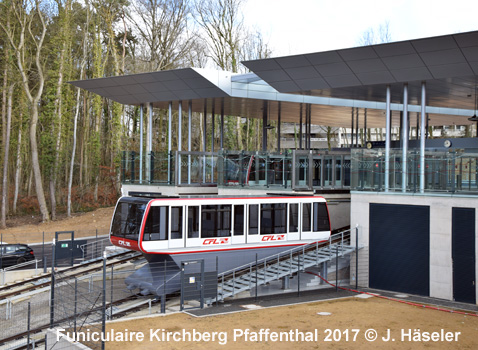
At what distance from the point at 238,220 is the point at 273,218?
158 centimetres

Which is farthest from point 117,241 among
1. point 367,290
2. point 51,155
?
point 51,155

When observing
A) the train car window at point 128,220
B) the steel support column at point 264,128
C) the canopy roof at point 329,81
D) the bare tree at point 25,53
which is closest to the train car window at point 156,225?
the train car window at point 128,220

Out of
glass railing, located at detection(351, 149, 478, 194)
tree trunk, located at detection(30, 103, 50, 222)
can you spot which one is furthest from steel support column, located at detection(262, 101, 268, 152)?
tree trunk, located at detection(30, 103, 50, 222)

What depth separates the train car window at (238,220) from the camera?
2058 cm

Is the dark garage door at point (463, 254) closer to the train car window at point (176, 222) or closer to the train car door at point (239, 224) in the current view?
the train car door at point (239, 224)

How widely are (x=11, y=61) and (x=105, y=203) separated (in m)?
15.1

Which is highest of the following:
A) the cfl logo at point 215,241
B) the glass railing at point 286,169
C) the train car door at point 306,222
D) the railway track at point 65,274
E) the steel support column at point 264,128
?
the steel support column at point 264,128

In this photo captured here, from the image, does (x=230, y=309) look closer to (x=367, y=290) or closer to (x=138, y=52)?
(x=367, y=290)

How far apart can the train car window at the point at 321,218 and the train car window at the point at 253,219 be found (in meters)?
2.82

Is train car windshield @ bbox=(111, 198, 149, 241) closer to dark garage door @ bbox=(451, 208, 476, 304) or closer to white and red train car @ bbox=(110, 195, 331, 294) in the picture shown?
white and red train car @ bbox=(110, 195, 331, 294)

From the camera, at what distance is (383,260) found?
21.3 m

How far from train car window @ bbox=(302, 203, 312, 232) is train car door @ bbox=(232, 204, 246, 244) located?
9.19ft

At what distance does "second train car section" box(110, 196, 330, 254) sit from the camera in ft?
61.9

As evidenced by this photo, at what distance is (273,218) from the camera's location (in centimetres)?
2144
